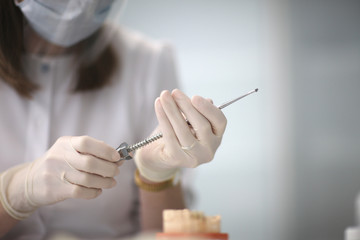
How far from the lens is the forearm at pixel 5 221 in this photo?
0.77 metres

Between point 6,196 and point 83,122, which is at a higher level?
point 83,122

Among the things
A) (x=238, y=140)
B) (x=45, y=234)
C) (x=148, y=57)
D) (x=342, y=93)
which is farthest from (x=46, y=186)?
(x=342, y=93)

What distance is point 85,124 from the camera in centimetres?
99

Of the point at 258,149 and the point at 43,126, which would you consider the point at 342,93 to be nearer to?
the point at 258,149

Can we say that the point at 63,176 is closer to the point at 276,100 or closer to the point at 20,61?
the point at 20,61

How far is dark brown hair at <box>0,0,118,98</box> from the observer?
2.84 ft

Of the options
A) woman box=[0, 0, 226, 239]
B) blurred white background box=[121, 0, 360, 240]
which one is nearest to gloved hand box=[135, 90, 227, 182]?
woman box=[0, 0, 226, 239]

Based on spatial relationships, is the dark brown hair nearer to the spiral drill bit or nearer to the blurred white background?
the spiral drill bit

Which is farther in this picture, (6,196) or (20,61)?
(20,61)

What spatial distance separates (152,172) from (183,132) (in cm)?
17

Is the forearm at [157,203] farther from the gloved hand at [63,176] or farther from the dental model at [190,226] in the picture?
the dental model at [190,226]

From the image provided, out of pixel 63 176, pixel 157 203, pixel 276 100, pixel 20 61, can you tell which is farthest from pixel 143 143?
pixel 276 100

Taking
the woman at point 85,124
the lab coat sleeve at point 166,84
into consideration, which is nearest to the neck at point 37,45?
the woman at point 85,124

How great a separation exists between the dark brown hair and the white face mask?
0.03 m
